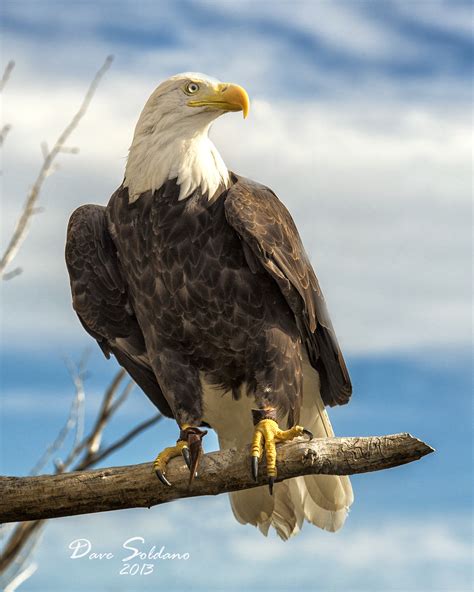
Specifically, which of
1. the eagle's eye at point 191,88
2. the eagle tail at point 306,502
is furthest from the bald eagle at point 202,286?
the eagle tail at point 306,502

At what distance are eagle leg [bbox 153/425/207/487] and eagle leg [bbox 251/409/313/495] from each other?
1.07ft

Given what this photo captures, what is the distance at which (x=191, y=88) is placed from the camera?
17.2 feet

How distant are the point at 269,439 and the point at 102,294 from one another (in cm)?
147

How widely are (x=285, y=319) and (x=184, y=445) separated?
2.84 ft

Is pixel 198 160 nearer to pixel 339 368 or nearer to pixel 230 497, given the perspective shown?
pixel 339 368

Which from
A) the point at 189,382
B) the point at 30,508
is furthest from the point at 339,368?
the point at 30,508

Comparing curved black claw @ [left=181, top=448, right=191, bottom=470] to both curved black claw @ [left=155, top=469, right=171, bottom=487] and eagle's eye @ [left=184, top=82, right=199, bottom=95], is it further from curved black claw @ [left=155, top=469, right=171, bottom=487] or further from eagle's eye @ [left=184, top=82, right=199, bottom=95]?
eagle's eye @ [left=184, top=82, right=199, bottom=95]

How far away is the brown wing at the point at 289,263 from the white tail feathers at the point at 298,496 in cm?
33

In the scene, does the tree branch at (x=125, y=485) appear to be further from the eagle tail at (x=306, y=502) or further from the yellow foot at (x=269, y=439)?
the eagle tail at (x=306, y=502)

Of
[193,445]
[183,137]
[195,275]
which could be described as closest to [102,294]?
[195,275]

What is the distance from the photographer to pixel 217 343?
5156mm

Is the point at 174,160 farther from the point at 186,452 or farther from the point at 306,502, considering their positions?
the point at 306,502

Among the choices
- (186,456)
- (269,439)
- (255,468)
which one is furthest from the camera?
(186,456)

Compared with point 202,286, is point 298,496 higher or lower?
lower
